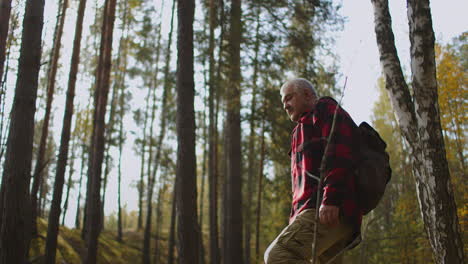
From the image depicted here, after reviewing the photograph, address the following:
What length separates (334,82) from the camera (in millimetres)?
11289

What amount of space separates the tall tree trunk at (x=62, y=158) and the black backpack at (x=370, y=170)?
308 inches

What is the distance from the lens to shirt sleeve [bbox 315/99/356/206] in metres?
2.32

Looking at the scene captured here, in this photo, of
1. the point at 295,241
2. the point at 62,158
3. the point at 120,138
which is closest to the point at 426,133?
the point at 295,241

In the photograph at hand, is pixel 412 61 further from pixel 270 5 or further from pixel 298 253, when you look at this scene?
pixel 270 5

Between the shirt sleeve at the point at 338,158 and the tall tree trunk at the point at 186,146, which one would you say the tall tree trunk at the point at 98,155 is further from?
the shirt sleeve at the point at 338,158

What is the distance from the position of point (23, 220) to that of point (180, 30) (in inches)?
140

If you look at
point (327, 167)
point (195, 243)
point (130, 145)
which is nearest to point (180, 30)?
point (195, 243)

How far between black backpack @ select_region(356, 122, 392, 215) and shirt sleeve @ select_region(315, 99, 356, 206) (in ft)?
0.25

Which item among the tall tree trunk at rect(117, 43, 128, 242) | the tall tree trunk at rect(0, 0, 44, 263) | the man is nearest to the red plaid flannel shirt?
A: the man

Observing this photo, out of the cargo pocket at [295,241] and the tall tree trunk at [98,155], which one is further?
the tall tree trunk at [98,155]

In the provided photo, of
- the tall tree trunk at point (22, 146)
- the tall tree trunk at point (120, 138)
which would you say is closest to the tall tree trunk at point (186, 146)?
the tall tree trunk at point (22, 146)

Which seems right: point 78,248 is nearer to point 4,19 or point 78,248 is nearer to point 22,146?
point 4,19

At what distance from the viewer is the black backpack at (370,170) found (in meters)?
2.34

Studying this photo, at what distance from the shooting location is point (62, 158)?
885 centimetres
